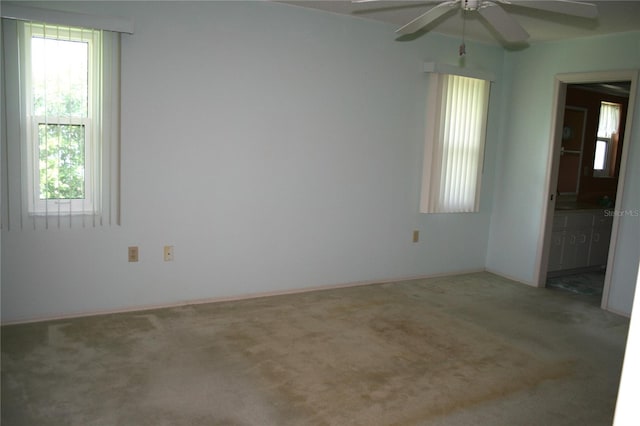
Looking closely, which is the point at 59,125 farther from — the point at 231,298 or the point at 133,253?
the point at 231,298

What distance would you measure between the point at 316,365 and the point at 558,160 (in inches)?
134

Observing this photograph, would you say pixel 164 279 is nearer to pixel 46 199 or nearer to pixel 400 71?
pixel 46 199

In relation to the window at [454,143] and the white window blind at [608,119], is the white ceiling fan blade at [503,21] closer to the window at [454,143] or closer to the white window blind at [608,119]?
the window at [454,143]

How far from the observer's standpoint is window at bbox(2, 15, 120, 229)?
320cm

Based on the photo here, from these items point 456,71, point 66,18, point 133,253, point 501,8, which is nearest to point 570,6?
point 501,8

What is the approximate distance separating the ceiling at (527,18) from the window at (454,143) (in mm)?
544

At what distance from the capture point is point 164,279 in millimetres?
3889

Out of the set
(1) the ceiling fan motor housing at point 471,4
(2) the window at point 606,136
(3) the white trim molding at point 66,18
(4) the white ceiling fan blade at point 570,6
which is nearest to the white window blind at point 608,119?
(2) the window at point 606,136

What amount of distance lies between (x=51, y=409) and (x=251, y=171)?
225 centimetres

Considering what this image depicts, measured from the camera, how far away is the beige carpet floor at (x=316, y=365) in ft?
8.31

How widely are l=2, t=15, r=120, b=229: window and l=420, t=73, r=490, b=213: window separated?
2890mm

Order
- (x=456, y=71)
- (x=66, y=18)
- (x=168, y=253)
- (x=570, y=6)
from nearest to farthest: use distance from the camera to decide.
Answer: (x=570, y=6), (x=66, y=18), (x=168, y=253), (x=456, y=71)

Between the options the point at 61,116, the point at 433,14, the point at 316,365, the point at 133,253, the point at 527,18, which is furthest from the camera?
the point at 527,18

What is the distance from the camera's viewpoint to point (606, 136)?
21.4 feet
